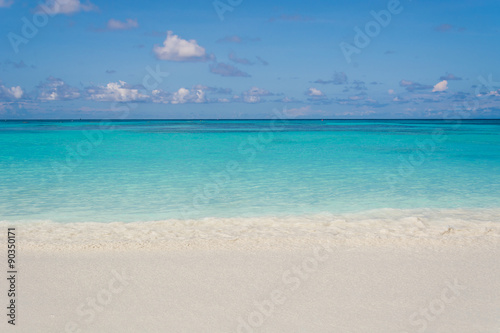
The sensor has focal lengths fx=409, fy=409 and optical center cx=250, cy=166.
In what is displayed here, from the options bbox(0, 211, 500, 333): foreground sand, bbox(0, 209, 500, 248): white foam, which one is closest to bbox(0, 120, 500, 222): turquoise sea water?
bbox(0, 209, 500, 248): white foam

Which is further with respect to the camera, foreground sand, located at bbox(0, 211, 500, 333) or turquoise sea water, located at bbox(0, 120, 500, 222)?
turquoise sea water, located at bbox(0, 120, 500, 222)

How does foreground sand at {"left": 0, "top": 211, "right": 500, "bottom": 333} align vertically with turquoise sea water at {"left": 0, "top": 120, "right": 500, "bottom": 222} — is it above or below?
below

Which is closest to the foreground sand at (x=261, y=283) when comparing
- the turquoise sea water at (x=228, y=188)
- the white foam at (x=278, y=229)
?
the white foam at (x=278, y=229)

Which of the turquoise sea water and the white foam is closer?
the white foam

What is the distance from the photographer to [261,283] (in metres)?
4.80

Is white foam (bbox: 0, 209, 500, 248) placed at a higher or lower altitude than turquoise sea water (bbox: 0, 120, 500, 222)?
lower

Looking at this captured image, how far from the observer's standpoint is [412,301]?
14.1 ft

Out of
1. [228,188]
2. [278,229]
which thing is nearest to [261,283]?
[278,229]

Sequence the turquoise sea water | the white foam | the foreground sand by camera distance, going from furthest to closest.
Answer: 1. the turquoise sea water
2. the white foam
3. the foreground sand

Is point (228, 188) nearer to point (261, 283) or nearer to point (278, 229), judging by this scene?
point (278, 229)

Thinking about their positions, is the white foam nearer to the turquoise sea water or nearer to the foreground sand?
the foreground sand

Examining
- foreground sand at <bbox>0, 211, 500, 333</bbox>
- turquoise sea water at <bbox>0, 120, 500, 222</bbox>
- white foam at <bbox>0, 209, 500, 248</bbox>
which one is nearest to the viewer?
foreground sand at <bbox>0, 211, 500, 333</bbox>

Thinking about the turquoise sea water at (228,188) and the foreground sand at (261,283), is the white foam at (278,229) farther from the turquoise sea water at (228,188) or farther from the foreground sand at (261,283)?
the turquoise sea water at (228,188)

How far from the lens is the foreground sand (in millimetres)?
3936
